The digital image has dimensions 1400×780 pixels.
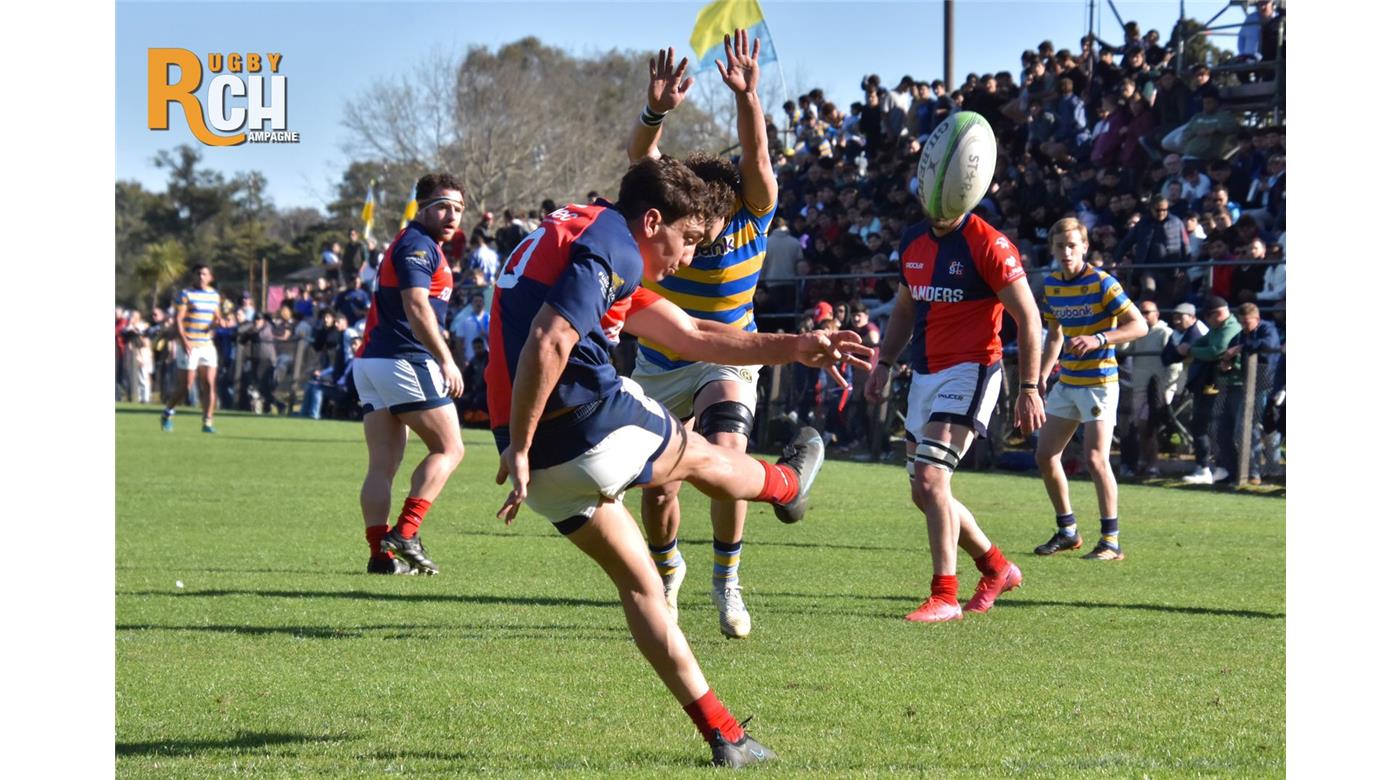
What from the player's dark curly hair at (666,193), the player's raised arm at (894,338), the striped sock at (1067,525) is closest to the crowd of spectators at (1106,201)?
the striped sock at (1067,525)

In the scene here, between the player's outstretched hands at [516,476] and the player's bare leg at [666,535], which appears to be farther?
the player's bare leg at [666,535]

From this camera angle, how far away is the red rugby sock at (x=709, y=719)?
15.3ft

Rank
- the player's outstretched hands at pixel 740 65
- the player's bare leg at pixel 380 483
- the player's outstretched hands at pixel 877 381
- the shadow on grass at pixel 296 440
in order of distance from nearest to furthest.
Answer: the player's outstretched hands at pixel 740 65
the player's outstretched hands at pixel 877 381
the player's bare leg at pixel 380 483
the shadow on grass at pixel 296 440

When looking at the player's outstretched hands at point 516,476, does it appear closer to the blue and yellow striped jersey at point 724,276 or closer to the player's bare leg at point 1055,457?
the blue and yellow striped jersey at point 724,276

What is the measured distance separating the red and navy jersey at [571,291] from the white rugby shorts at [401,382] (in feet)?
14.5

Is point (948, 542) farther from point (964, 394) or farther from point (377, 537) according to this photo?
point (377, 537)

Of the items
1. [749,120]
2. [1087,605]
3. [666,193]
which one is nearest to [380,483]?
[749,120]

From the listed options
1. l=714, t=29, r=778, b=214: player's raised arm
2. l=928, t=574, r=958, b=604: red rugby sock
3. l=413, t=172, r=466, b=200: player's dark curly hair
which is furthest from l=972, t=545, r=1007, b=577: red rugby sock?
l=413, t=172, r=466, b=200: player's dark curly hair

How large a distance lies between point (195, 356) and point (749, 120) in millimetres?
17490

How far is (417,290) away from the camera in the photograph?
9109 millimetres

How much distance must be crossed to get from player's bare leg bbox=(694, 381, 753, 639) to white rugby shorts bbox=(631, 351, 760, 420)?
0.04 metres

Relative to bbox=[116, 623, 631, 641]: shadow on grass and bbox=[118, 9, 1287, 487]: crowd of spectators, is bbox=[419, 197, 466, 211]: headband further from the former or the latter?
bbox=[118, 9, 1287, 487]: crowd of spectators

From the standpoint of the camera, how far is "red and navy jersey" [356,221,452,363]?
29.9 ft
